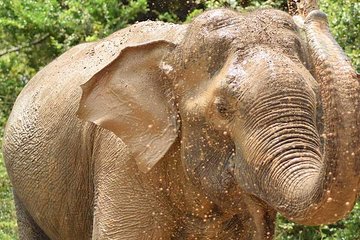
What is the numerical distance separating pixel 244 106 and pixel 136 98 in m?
0.76

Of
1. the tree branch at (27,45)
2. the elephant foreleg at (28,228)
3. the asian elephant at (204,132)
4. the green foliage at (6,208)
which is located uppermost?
the asian elephant at (204,132)

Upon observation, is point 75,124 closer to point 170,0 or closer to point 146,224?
point 146,224

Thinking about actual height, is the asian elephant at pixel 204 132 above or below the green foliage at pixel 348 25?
above

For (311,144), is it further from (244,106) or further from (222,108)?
(222,108)

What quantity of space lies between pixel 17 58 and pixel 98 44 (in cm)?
602

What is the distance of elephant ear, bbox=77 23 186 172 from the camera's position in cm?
527

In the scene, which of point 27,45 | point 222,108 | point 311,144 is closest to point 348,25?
point 222,108

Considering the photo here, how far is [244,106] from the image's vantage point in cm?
471

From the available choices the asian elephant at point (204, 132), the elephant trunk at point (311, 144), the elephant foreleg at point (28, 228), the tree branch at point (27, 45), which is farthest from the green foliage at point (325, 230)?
the tree branch at point (27, 45)

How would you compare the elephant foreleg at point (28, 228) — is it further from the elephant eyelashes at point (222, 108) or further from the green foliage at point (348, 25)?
the elephant eyelashes at point (222, 108)

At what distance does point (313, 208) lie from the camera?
4.23m

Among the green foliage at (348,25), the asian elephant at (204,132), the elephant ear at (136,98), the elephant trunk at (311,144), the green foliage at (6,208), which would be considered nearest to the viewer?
the elephant trunk at (311,144)

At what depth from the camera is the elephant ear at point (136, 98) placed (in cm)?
527

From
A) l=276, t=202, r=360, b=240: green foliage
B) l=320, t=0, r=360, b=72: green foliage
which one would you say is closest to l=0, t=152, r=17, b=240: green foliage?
l=276, t=202, r=360, b=240: green foliage
